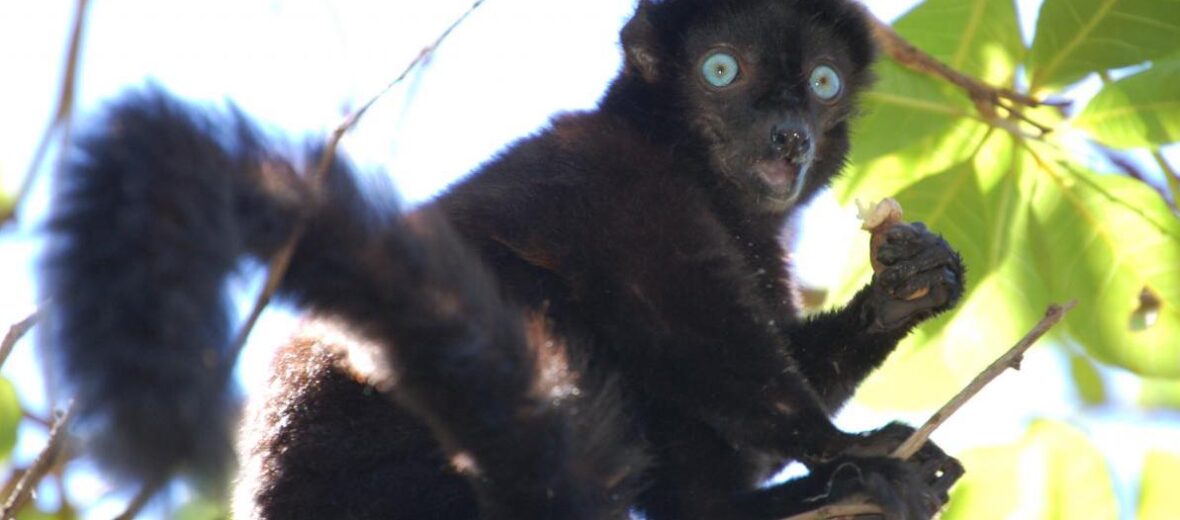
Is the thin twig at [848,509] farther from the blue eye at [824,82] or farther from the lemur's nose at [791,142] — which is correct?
the blue eye at [824,82]

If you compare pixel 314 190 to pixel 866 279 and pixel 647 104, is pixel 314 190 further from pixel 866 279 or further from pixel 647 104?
pixel 866 279

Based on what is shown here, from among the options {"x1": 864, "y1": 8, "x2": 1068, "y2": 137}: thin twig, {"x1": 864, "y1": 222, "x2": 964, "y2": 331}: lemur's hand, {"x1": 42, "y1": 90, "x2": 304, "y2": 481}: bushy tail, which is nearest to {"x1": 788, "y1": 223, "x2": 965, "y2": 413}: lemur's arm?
{"x1": 864, "y1": 222, "x2": 964, "y2": 331}: lemur's hand

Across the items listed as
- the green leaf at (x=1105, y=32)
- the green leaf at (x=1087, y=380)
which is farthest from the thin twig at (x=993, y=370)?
the green leaf at (x=1087, y=380)

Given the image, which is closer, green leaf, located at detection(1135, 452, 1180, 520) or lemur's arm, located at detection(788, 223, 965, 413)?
lemur's arm, located at detection(788, 223, 965, 413)

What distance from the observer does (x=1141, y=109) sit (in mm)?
6039

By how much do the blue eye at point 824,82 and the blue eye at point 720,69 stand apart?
37cm

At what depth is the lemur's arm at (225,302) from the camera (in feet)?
12.0

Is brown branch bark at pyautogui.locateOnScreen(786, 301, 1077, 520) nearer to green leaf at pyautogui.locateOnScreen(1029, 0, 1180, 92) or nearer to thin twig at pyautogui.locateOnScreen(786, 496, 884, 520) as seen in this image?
thin twig at pyautogui.locateOnScreen(786, 496, 884, 520)

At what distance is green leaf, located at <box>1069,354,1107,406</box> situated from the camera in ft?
26.2

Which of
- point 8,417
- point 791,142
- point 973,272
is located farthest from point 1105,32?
point 8,417

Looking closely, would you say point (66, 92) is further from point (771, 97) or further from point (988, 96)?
point (988, 96)

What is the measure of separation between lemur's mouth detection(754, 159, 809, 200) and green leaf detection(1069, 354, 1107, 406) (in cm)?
241

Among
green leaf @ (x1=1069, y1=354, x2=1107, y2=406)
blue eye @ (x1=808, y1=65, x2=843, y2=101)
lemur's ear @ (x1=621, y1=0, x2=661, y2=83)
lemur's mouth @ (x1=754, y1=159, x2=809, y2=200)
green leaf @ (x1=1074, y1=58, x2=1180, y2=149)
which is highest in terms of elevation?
Answer: lemur's ear @ (x1=621, y1=0, x2=661, y2=83)

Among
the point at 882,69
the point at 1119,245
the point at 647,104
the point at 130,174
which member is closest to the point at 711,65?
the point at 647,104
